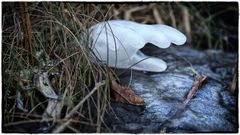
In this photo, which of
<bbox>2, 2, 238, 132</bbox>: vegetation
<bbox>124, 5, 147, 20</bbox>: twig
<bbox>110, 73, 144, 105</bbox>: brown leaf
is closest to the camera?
<bbox>2, 2, 238, 132</bbox>: vegetation

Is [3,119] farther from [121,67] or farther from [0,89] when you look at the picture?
[121,67]

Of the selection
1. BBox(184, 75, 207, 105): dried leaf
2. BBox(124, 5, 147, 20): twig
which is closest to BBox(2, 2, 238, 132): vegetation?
BBox(184, 75, 207, 105): dried leaf

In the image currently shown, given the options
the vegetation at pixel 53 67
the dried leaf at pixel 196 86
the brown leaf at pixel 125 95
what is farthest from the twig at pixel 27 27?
the dried leaf at pixel 196 86

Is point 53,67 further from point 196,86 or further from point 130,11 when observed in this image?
point 130,11

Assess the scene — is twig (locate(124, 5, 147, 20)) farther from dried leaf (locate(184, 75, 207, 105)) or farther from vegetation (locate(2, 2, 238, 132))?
Answer: dried leaf (locate(184, 75, 207, 105))

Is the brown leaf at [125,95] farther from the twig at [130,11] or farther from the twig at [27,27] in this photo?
the twig at [130,11]

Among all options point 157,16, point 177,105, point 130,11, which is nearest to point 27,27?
point 177,105

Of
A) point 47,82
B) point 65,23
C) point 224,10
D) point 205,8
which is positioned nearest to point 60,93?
point 47,82
